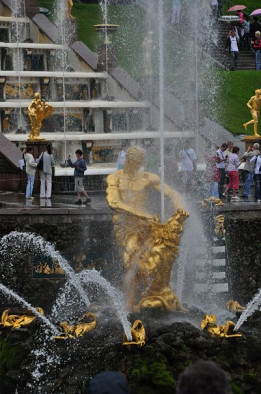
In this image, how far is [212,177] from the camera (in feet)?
88.4

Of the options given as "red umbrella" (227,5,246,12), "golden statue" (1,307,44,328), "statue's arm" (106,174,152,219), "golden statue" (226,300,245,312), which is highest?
"red umbrella" (227,5,246,12)

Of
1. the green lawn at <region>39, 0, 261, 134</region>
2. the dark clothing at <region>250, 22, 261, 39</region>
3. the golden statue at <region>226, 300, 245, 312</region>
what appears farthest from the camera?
the dark clothing at <region>250, 22, 261, 39</region>

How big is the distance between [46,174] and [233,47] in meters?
17.3

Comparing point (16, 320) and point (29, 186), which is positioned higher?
point (29, 186)

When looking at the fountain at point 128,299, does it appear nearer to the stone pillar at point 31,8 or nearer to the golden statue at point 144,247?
the golden statue at point 144,247

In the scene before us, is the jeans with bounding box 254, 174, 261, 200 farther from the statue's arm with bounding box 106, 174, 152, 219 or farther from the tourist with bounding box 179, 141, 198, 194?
the statue's arm with bounding box 106, 174, 152, 219

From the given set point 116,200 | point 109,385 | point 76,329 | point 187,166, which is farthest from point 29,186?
point 109,385

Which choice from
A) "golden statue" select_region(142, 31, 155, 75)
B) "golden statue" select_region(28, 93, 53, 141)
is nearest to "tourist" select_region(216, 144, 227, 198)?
"golden statue" select_region(28, 93, 53, 141)

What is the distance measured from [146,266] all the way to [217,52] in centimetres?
2809

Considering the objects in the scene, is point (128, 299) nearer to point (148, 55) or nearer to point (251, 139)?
point (251, 139)

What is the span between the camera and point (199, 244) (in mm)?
20688

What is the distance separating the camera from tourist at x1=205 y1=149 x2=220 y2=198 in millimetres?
26619

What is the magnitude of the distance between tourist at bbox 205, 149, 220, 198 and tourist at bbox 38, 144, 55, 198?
292cm

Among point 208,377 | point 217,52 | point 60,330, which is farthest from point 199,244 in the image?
point 217,52
